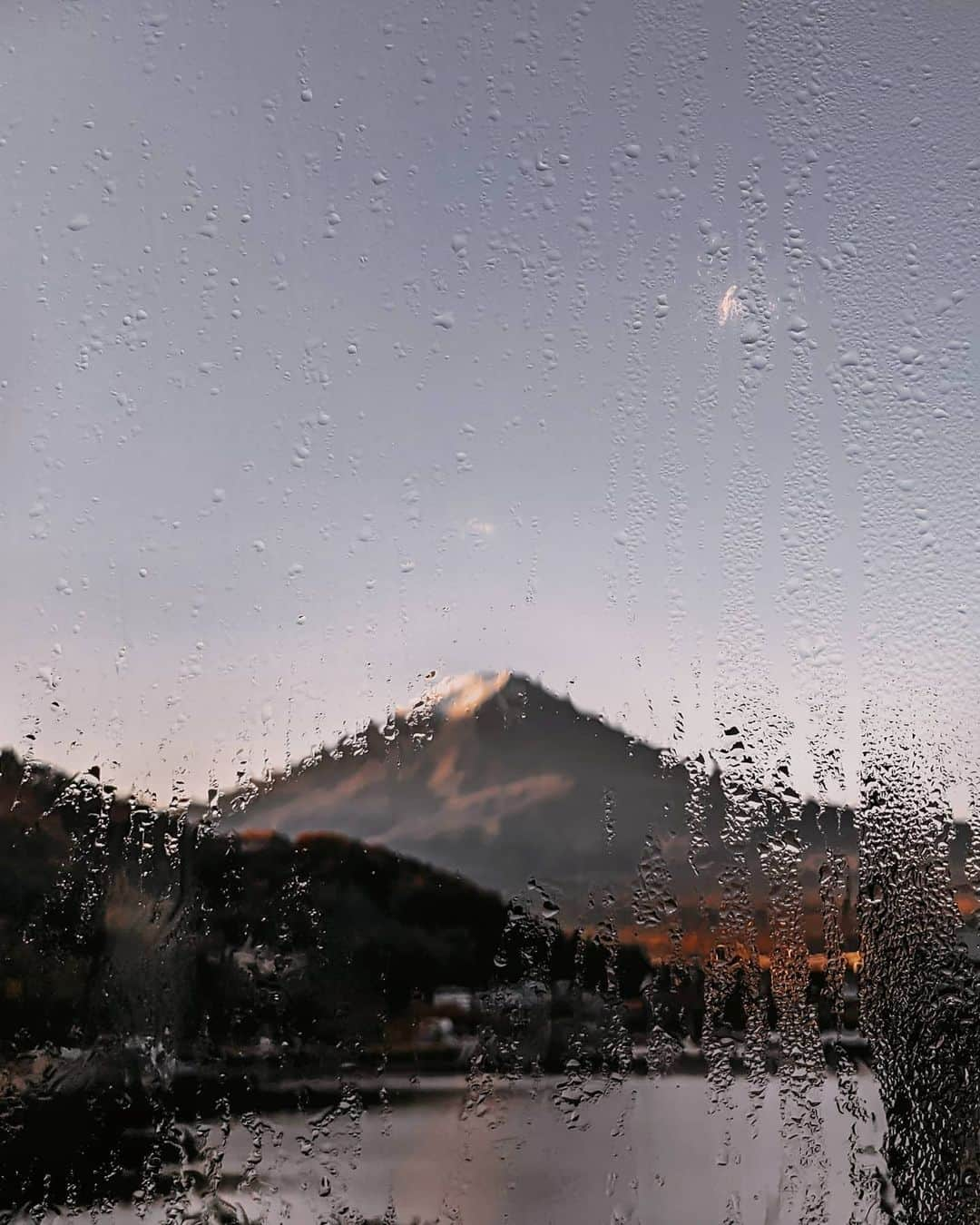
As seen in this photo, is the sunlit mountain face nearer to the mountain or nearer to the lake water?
the mountain

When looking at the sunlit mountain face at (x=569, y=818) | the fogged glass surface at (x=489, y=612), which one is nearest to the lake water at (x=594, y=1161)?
the fogged glass surface at (x=489, y=612)

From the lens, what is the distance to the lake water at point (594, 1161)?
1185 millimetres

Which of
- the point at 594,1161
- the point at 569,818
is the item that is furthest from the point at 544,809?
the point at 594,1161

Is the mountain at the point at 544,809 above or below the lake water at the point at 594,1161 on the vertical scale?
above

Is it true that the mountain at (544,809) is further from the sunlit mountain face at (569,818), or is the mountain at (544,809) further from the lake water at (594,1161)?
the lake water at (594,1161)

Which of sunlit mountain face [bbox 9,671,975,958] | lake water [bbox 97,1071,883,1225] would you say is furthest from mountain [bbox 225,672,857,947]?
lake water [bbox 97,1071,883,1225]

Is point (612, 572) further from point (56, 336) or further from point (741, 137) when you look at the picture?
point (56, 336)

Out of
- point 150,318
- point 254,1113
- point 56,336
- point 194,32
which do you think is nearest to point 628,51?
point 194,32

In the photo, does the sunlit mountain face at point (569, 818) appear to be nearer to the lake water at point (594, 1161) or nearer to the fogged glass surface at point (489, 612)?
the fogged glass surface at point (489, 612)

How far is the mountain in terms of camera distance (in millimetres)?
1234

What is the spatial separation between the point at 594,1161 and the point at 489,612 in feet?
1.84

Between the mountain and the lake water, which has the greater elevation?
the mountain

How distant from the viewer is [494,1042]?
1208 mm

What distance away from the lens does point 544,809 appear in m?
1.27
